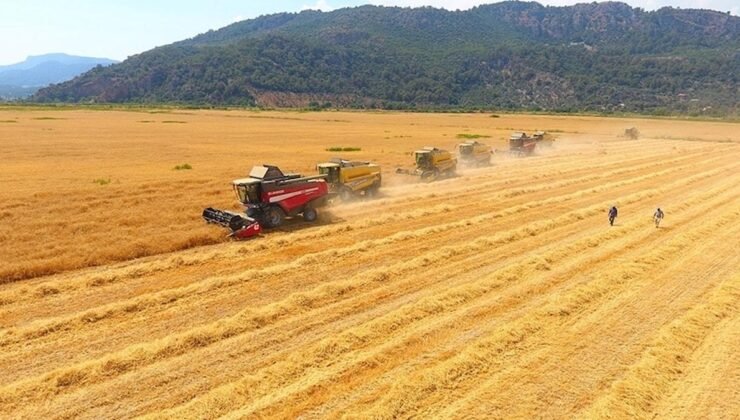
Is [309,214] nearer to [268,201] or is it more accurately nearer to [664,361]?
[268,201]

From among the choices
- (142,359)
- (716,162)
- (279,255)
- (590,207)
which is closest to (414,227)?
(279,255)

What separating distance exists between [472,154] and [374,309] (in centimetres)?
2977

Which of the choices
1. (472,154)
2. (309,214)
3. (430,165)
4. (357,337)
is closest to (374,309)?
(357,337)

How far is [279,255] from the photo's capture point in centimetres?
1695

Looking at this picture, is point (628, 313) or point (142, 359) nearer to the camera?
point (142, 359)

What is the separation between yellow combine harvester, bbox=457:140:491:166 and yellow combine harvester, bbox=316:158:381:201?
46.7 feet

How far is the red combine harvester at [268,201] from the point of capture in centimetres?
1938

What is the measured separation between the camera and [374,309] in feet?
40.8

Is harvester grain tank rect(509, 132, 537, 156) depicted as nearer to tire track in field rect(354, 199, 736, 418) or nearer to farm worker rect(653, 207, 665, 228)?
farm worker rect(653, 207, 665, 228)

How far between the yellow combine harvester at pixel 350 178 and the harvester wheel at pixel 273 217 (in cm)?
555

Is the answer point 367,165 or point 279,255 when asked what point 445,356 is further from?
point 367,165

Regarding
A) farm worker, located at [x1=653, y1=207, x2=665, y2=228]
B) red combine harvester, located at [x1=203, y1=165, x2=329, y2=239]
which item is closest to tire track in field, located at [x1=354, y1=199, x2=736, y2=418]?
farm worker, located at [x1=653, y1=207, x2=665, y2=228]

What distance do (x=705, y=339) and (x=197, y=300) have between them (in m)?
11.4

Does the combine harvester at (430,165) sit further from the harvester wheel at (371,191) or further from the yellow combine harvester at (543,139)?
the yellow combine harvester at (543,139)
